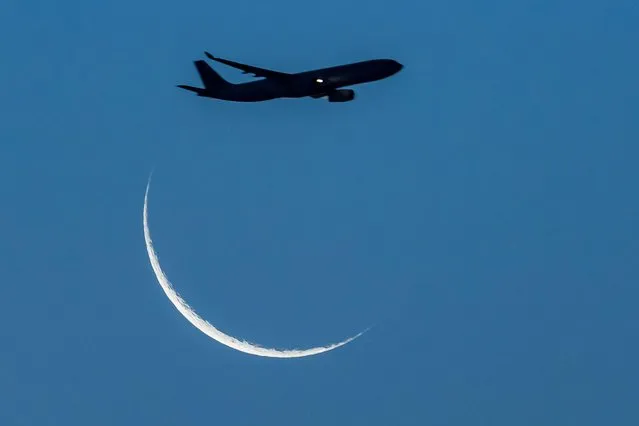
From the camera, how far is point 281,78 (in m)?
200

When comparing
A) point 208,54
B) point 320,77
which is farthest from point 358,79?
point 208,54

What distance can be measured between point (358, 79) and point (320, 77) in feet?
14.8

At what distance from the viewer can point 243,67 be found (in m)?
197

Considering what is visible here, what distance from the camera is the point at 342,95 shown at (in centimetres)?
19750

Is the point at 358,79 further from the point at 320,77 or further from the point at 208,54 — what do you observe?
the point at 208,54

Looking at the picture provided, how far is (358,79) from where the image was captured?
19950cm

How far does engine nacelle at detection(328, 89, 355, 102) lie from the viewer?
197 metres

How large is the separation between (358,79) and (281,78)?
797 centimetres

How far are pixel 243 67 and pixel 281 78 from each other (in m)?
4.74

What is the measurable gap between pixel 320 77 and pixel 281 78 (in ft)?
15.8

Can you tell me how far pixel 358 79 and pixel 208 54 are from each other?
658 inches

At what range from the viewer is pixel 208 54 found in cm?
19262

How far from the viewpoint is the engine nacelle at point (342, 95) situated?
197375mm
